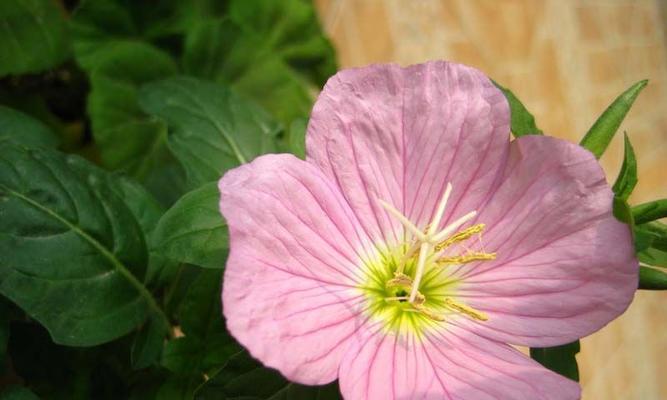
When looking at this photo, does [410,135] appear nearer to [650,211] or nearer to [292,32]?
[650,211]

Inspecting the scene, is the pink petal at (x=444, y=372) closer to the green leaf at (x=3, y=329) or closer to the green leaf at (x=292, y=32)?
the green leaf at (x=3, y=329)

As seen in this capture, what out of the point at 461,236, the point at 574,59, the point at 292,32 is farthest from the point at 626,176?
the point at 574,59

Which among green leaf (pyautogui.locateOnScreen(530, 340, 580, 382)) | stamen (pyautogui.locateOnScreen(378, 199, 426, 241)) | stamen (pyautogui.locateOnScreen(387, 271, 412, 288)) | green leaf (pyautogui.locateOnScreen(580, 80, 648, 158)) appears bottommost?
green leaf (pyautogui.locateOnScreen(530, 340, 580, 382))

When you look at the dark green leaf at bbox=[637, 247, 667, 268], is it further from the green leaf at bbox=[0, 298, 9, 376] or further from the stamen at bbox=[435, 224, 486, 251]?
the green leaf at bbox=[0, 298, 9, 376]

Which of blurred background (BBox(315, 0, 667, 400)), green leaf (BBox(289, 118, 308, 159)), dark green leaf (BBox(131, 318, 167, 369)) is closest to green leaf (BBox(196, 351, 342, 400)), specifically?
dark green leaf (BBox(131, 318, 167, 369))

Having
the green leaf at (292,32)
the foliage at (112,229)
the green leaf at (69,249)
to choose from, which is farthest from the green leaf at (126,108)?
the green leaf at (69,249)
